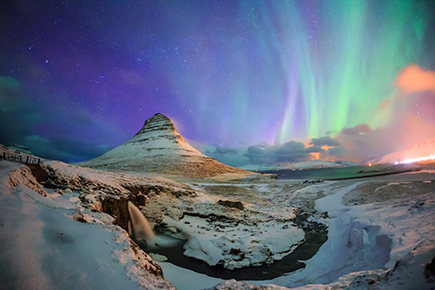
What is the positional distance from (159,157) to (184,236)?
3288 inches

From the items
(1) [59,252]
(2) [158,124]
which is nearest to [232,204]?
(1) [59,252]

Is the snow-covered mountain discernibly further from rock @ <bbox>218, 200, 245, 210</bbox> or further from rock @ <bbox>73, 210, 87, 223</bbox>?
rock @ <bbox>73, 210, 87, 223</bbox>

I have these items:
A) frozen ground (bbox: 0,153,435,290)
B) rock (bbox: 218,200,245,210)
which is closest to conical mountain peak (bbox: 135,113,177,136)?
rock (bbox: 218,200,245,210)

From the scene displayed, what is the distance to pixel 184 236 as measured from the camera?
Answer: 13.6 meters

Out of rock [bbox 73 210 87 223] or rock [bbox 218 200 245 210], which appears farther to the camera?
rock [bbox 218 200 245 210]

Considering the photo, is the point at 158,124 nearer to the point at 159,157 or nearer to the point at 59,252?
the point at 159,157

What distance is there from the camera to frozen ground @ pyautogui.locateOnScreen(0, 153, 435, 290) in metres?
4.24

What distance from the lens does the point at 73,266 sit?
Answer: 4.33 meters

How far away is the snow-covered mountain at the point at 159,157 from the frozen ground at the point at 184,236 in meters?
54.3

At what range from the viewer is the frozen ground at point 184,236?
4238mm

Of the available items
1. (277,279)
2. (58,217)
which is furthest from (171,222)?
(58,217)

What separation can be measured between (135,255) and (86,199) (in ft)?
22.0

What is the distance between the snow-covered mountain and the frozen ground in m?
54.3

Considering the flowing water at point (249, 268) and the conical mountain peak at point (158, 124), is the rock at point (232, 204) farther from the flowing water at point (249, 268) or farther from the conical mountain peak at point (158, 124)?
the conical mountain peak at point (158, 124)
